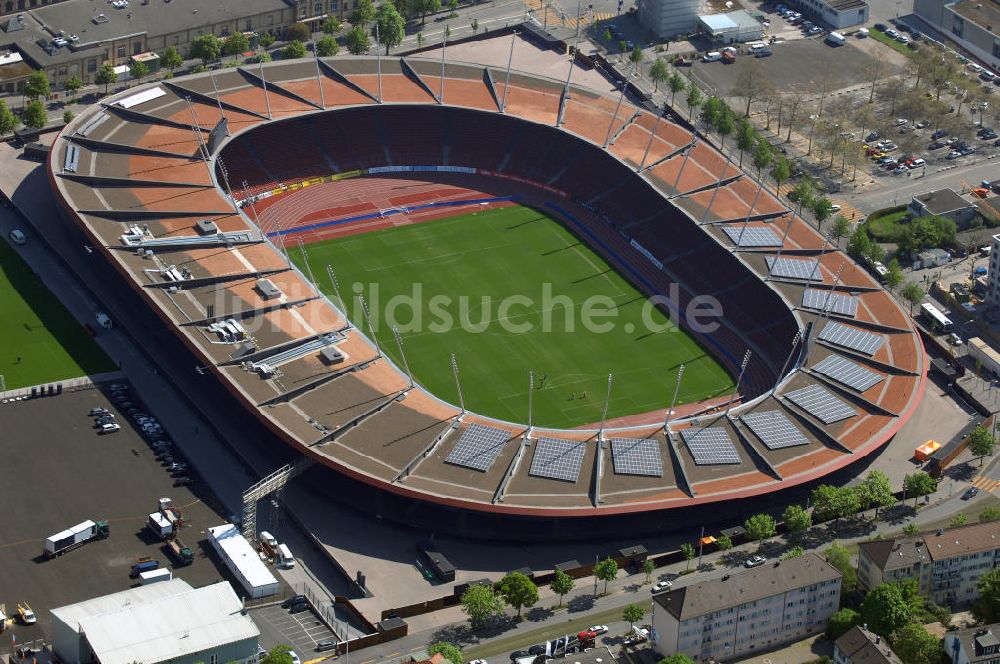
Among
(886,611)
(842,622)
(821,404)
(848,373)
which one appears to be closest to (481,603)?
(842,622)

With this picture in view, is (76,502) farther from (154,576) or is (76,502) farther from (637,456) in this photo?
(637,456)

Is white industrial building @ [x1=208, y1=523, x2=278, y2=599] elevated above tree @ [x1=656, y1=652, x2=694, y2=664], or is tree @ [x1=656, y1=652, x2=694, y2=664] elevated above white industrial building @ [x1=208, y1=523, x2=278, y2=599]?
white industrial building @ [x1=208, y1=523, x2=278, y2=599]

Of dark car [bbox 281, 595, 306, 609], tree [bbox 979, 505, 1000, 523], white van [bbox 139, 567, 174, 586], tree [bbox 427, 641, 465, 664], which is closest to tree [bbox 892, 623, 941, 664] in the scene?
tree [bbox 979, 505, 1000, 523]

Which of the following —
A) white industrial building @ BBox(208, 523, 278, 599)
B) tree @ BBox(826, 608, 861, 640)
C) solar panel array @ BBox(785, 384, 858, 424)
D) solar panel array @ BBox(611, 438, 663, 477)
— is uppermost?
solar panel array @ BBox(611, 438, 663, 477)

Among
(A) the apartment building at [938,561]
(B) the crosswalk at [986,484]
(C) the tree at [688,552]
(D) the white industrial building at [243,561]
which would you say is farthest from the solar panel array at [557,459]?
(B) the crosswalk at [986,484]

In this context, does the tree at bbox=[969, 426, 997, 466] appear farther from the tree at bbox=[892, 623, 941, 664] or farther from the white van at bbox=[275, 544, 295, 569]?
the white van at bbox=[275, 544, 295, 569]
